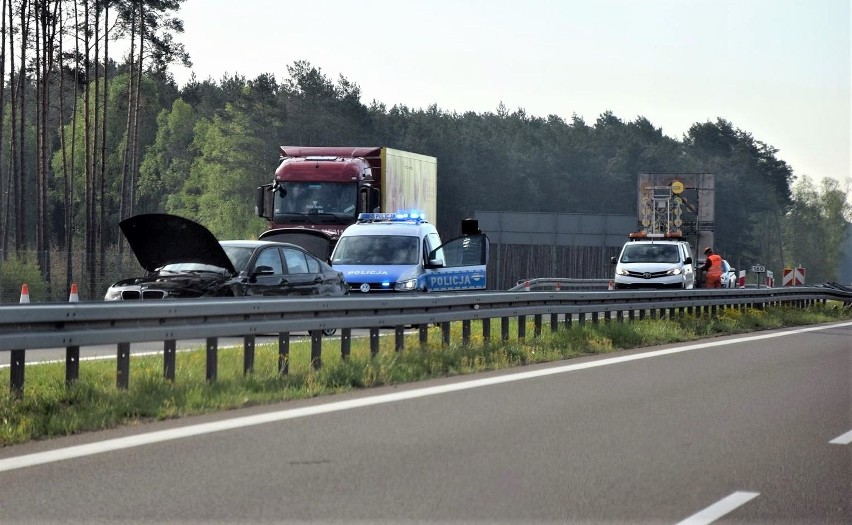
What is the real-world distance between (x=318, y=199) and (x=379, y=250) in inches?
220

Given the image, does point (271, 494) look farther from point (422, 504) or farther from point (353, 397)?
point (353, 397)

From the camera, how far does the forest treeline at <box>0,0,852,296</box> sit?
212ft

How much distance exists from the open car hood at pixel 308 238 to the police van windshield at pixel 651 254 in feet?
33.9

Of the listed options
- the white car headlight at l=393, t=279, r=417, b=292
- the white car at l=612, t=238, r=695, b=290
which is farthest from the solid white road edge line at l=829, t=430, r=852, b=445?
the white car at l=612, t=238, r=695, b=290

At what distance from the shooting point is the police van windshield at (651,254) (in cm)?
3728

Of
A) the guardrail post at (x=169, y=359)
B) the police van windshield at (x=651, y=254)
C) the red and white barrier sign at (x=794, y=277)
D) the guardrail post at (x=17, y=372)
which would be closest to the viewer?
the guardrail post at (x=17, y=372)

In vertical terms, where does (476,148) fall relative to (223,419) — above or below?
above

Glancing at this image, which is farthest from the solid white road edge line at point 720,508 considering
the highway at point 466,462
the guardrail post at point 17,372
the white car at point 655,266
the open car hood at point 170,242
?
the white car at point 655,266

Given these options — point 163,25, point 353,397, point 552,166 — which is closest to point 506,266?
point 163,25

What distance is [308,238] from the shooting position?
30.3 meters

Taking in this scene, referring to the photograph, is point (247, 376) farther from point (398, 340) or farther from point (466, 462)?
point (466, 462)

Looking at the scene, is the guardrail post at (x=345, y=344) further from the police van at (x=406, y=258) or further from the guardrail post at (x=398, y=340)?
the police van at (x=406, y=258)

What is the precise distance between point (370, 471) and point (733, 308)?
2392cm

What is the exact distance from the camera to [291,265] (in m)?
20.8
